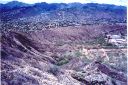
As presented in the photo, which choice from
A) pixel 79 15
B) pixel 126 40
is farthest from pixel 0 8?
pixel 126 40

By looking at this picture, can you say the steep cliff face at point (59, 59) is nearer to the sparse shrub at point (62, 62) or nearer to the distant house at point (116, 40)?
the sparse shrub at point (62, 62)

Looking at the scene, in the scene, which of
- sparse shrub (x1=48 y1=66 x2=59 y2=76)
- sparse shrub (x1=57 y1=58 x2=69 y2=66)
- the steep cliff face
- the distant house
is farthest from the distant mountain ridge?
sparse shrub (x1=48 y1=66 x2=59 y2=76)

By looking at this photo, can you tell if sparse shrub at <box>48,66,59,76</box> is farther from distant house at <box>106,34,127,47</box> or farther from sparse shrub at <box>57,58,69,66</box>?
distant house at <box>106,34,127,47</box>

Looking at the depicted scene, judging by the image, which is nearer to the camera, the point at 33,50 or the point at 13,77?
the point at 13,77

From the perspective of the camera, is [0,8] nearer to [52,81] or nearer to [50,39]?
[50,39]

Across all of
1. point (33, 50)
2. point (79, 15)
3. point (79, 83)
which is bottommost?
point (79, 83)

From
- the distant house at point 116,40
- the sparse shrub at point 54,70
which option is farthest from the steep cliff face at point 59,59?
the distant house at point 116,40

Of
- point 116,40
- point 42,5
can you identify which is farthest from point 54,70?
point 116,40

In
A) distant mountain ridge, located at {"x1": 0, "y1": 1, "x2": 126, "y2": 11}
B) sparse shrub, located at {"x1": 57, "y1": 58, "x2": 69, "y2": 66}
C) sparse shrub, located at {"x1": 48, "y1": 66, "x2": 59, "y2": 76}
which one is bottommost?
sparse shrub, located at {"x1": 48, "y1": 66, "x2": 59, "y2": 76}
